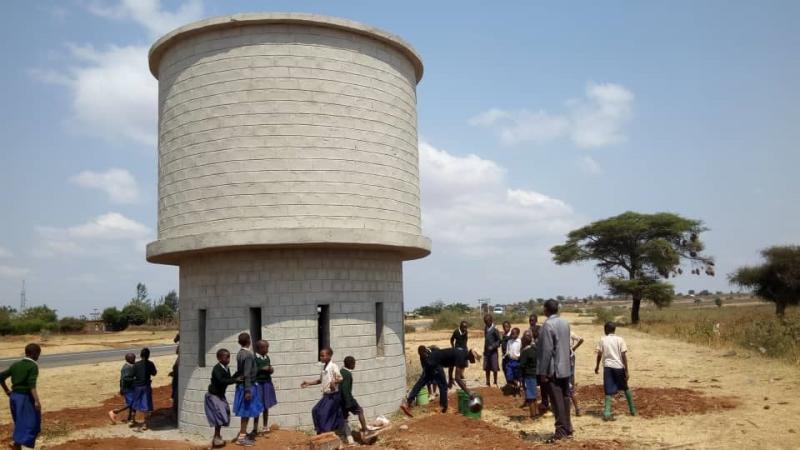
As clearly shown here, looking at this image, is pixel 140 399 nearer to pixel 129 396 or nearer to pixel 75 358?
pixel 129 396

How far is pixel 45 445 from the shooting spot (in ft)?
36.8

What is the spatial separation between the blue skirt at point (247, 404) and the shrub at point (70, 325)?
56.0m

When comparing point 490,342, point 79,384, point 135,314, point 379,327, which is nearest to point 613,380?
point 490,342

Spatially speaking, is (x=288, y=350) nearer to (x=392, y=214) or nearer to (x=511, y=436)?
(x=392, y=214)

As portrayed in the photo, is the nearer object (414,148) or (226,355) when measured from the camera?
(226,355)

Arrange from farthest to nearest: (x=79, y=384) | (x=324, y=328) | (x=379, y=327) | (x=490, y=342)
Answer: (x=79, y=384) < (x=490, y=342) < (x=379, y=327) < (x=324, y=328)

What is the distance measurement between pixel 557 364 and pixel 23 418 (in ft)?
26.3

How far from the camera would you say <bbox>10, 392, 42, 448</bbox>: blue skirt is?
895cm

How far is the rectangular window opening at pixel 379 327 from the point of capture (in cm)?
1279

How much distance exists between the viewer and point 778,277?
134 feet

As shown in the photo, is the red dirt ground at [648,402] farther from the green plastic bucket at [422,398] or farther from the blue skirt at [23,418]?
the blue skirt at [23,418]

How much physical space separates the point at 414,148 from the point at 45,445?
949 cm

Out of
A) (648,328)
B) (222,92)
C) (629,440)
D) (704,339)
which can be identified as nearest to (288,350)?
(222,92)

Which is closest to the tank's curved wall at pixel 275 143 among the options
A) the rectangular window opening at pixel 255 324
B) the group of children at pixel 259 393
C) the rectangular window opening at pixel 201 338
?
the rectangular window opening at pixel 201 338
